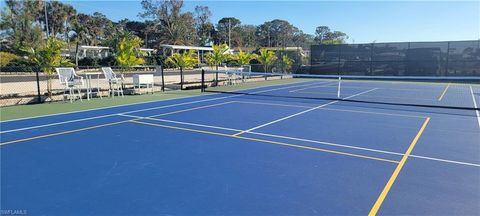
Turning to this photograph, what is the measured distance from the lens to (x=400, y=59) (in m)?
28.5

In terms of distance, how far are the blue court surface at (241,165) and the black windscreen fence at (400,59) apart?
19960 mm

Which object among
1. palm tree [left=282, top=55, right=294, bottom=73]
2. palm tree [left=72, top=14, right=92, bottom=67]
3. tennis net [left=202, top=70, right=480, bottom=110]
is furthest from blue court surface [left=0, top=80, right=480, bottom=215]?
palm tree [left=72, top=14, right=92, bottom=67]

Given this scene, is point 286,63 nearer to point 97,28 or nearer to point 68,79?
point 68,79

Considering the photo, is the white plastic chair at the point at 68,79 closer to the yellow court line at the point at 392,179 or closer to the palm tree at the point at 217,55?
the palm tree at the point at 217,55

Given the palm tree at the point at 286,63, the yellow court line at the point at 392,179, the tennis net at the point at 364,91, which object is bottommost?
the yellow court line at the point at 392,179

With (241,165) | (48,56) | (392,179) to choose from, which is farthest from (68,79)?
(392,179)

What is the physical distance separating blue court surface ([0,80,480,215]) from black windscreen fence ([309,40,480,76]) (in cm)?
1996

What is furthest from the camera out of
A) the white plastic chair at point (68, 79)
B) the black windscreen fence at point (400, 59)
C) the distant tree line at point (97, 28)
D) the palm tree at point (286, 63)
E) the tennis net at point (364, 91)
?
the distant tree line at point (97, 28)

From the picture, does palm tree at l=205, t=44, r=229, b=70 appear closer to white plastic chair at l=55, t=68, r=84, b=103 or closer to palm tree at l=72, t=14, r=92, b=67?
white plastic chair at l=55, t=68, r=84, b=103

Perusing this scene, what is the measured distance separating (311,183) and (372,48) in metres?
27.5

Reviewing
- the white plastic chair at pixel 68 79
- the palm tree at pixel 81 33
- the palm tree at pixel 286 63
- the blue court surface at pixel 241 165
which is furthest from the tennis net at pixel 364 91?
the palm tree at pixel 81 33

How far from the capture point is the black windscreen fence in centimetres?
2652

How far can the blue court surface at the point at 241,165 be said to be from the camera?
3.95 metres

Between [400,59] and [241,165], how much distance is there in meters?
26.9
